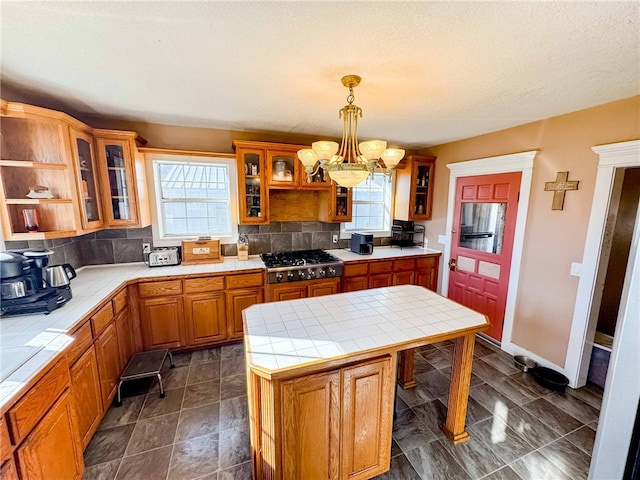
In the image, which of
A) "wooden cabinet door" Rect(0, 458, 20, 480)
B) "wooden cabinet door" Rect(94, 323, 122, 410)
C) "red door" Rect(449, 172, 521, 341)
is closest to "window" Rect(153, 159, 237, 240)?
"wooden cabinet door" Rect(94, 323, 122, 410)

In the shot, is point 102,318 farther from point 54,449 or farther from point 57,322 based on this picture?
point 54,449

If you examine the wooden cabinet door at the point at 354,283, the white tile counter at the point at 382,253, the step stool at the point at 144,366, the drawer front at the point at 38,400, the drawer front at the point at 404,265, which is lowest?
the step stool at the point at 144,366

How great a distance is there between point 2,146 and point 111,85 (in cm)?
87

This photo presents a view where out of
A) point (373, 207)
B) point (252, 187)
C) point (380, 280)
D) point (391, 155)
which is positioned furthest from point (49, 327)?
point (373, 207)

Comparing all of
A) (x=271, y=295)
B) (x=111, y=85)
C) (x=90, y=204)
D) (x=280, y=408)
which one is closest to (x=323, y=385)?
(x=280, y=408)

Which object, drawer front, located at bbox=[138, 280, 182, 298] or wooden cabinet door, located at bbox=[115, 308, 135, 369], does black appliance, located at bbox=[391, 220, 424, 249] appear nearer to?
drawer front, located at bbox=[138, 280, 182, 298]

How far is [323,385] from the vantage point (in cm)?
136

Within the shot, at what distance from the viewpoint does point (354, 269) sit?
11.2ft

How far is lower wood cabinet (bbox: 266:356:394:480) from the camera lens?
133 cm

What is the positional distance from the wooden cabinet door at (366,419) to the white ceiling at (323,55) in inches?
66.1

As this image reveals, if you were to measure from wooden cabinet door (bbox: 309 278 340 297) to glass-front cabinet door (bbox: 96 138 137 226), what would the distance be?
201 cm

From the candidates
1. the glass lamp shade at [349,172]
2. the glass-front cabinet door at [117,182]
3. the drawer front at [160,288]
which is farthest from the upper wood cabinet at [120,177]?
the glass lamp shade at [349,172]

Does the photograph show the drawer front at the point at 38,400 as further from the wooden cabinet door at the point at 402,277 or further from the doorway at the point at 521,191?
the doorway at the point at 521,191

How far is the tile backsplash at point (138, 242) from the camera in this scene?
2494mm
